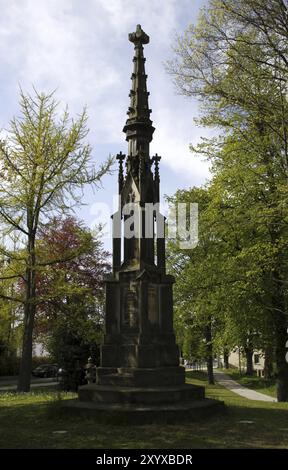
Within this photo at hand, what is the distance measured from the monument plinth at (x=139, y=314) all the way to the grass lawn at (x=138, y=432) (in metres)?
0.56

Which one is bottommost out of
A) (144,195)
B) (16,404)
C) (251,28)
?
(16,404)

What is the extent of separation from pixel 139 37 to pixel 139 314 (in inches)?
341

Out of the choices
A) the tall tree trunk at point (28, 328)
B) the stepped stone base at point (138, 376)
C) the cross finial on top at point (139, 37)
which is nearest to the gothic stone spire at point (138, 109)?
the cross finial on top at point (139, 37)

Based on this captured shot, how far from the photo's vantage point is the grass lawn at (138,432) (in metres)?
7.29

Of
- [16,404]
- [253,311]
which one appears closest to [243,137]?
[253,311]

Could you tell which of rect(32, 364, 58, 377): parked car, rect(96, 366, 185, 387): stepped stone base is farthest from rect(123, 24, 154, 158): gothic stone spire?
rect(32, 364, 58, 377): parked car

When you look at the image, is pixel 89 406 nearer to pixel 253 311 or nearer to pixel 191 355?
pixel 253 311

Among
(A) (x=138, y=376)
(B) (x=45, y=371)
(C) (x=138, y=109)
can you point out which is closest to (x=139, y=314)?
(A) (x=138, y=376)

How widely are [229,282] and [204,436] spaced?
31.8ft

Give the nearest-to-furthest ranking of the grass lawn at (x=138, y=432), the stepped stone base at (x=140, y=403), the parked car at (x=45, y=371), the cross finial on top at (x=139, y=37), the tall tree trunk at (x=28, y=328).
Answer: the grass lawn at (x=138, y=432)
the stepped stone base at (x=140, y=403)
the cross finial on top at (x=139, y=37)
the tall tree trunk at (x=28, y=328)
the parked car at (x=45, y=371)

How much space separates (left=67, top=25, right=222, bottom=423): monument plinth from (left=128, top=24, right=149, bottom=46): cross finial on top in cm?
3

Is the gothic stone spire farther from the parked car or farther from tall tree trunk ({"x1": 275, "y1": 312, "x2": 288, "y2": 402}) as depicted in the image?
the parked car

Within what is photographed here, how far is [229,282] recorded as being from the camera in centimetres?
1717

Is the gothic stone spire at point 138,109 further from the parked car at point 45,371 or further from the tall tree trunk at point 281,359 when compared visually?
the parked car at point 45,371
